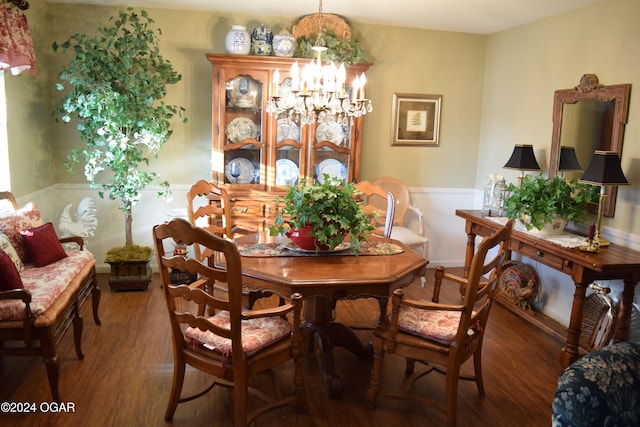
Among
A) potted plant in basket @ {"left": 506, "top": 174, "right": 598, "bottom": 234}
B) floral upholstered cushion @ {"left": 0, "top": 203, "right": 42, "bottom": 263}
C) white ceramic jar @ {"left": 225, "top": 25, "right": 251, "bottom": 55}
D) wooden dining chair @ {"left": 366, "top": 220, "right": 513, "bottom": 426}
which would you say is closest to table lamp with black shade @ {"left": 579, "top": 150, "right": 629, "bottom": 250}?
potted plant in basket @ {"left": 506, "top": 174, "right": 598, "bottom": 234}

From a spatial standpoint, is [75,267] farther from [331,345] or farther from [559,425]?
[559,425]

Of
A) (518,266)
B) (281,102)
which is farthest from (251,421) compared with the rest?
(518,266)

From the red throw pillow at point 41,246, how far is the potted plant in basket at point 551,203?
9.60 ft

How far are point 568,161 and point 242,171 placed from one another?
98.7 inches

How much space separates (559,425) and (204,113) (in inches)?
148

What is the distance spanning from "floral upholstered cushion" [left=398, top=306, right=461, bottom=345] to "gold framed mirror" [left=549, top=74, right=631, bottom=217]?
1602mm

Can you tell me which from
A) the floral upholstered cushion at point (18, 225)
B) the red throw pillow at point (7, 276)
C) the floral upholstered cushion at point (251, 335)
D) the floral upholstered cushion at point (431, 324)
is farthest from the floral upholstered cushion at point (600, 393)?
the floral upholstered cushion at point (18, 225)

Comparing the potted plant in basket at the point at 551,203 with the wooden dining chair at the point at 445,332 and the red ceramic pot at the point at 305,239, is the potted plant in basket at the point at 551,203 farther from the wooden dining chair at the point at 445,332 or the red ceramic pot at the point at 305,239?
the red ceramic pot at the point at 305,239

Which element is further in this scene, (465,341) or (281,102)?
(281,102)

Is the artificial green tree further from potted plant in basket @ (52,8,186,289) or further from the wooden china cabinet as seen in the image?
the wooden china cabinet

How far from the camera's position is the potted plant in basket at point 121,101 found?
3789 millimetres

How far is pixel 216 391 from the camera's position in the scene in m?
2.71

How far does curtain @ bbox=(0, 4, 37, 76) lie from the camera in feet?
9.87

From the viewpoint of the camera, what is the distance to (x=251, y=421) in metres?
2.28
